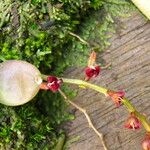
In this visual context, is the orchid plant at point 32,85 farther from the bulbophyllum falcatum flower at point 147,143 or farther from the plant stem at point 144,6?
the plant stem at point 144,6

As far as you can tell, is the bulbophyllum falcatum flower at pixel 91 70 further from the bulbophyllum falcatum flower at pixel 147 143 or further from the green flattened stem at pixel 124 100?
the bulbophyllum falcatum flower at pixel 147 143

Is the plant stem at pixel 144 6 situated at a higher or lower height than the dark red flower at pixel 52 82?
higher

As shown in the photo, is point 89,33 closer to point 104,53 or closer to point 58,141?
point 104,53

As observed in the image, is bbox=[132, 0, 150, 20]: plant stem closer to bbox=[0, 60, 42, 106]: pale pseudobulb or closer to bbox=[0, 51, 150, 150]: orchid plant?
bbox=[0, 51, 150, 150]: orchid plant

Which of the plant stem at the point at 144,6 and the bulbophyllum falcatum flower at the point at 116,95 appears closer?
the bulbophyllum falcatum flower at the point at 116,95

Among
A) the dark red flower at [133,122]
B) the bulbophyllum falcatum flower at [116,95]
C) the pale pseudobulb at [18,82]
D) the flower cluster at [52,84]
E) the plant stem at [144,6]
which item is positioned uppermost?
the plant stem at [144,6]

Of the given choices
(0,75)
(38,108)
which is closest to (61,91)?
(38,108)

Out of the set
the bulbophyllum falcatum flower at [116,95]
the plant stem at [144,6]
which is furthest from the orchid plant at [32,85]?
the plant stem at [144,6]
